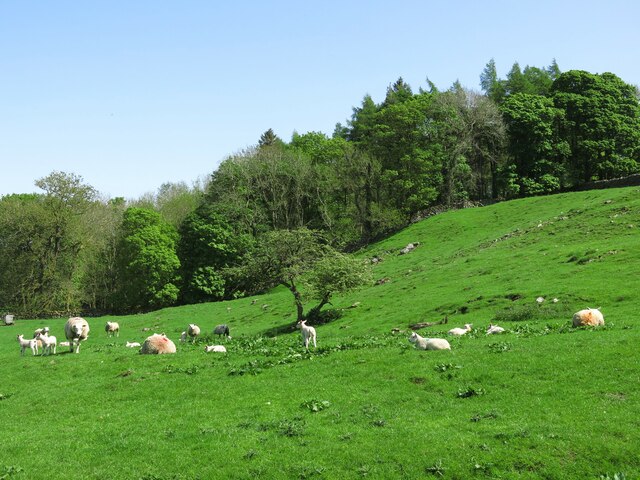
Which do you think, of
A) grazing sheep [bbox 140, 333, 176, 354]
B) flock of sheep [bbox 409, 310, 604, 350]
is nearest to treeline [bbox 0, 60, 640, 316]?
grazing sheep [bbox 140, 333, 176, 354]

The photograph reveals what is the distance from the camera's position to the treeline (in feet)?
255

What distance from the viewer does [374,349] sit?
24.6 metres

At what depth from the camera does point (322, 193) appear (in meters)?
96.4

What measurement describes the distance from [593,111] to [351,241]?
43.3 metres

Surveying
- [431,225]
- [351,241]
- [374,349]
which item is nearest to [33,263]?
→ [351,241]

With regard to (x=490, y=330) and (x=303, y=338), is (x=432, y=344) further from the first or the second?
(x=303, y=338)

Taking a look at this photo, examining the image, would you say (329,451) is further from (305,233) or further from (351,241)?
(351,241)

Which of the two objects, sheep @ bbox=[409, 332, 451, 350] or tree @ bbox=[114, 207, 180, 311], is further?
tree @ bbox=[114, 207, 180, 311]

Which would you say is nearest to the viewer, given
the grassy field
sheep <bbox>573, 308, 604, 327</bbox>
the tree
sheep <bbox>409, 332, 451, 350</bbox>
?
the grassy field

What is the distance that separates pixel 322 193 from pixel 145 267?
104 ft

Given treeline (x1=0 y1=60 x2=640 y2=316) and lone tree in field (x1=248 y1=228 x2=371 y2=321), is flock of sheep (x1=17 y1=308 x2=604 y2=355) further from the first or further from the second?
treeline (x1=0 y1=60 x2=640 y2=316)

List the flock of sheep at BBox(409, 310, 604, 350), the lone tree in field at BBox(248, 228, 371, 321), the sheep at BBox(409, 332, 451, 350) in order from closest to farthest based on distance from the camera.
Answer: the sheep at BBox(409, 332, 451, 350)
the flock of sheep at BBox(409, 310, 604, 350)
the lone tree in field at BBox(248, 228, 371, 321)

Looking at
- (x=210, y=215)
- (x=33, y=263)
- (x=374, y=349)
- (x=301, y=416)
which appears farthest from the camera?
(x=210, y=215)

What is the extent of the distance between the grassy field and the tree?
169 feet
